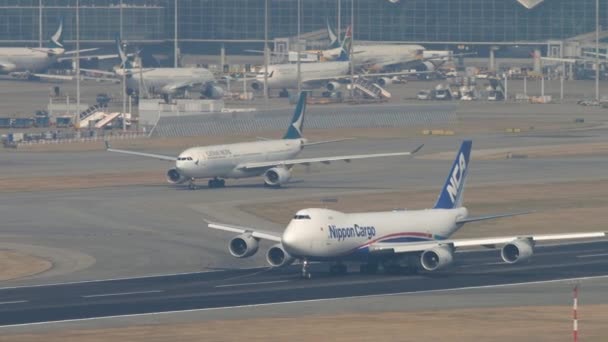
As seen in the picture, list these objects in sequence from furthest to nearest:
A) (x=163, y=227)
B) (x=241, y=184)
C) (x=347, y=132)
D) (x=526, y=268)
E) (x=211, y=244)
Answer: (x=347, y=132) < (x=241, y=184) < (x=163, y=227) < (x=211, y=244) < (x=526, y=268)

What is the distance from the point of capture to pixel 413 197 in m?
116

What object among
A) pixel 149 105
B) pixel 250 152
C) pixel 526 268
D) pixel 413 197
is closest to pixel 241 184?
pixel 250 152

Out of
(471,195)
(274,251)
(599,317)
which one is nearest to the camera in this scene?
(599,317)

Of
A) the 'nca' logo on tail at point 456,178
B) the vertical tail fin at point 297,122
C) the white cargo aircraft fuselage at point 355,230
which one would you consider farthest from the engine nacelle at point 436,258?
the vertical tail fin at point 297,122

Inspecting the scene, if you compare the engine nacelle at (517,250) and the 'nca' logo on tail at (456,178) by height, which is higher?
the 'nca' logo on tail at (456,178)

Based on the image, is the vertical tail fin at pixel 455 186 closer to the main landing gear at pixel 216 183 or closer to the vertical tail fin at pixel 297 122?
the vertical tail fin at pixel 297 122

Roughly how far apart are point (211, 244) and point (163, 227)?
8575mm

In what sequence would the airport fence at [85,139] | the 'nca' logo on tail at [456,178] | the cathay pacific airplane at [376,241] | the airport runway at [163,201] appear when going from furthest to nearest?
the airport fence at [85,139] < the airport runway at [163,201] < the 'nca' logo on tail at [456,178] < the cathay pacific airplane at [376,241]

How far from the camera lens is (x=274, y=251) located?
7619cm

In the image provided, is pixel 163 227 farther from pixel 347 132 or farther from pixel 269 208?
pixel 347 132

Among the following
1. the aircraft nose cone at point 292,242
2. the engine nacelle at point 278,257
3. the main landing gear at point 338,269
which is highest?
the aircraft nose cone at point 292,242

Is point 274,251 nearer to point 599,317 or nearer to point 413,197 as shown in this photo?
point 599,317

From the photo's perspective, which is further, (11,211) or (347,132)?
(347,132)

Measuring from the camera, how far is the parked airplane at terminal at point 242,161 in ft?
398
